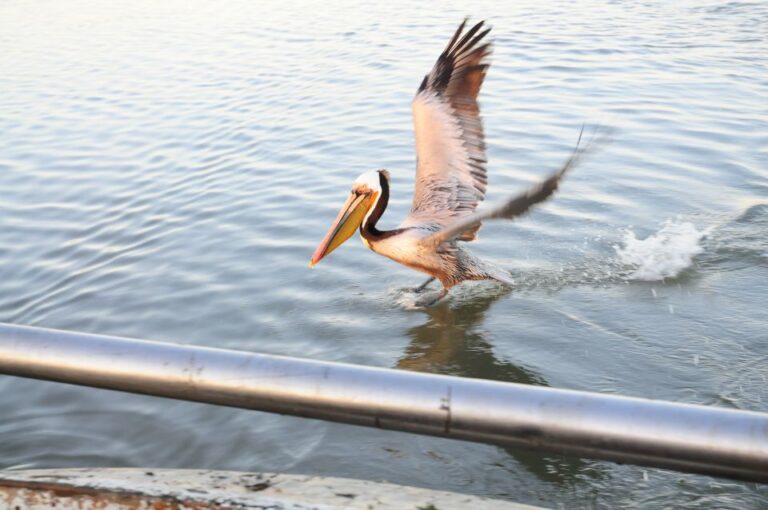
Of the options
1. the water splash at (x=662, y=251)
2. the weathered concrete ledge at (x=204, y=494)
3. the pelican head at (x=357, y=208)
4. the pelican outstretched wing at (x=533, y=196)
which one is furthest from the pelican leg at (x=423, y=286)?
Answer: the weathered concrete ledge at (x=204, y=494)

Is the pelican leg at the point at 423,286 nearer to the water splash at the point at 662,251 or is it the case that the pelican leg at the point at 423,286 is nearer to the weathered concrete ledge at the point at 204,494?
the water splash at the point at 662,251

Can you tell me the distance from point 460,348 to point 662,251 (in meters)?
1.45

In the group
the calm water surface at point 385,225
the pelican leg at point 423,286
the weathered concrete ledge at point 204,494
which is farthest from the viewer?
the pelican leg at point 423,286

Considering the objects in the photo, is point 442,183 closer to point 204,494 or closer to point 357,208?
point 357,208

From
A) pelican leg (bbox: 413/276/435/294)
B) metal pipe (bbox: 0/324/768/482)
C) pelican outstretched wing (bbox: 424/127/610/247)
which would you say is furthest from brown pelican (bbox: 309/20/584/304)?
metal pipe (bbox: 0/324/768/482)

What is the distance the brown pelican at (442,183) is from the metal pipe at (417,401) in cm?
363

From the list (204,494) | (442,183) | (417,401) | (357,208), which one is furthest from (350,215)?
(417,401)

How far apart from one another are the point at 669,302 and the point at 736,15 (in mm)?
7664

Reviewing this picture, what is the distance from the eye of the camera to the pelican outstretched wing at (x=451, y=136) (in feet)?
16.7

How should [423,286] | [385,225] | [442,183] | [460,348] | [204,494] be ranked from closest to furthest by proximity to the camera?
[204,494] < [460,348] < [442,183] < [423,286] < [385,225]

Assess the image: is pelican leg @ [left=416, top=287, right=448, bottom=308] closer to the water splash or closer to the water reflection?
the water reflection

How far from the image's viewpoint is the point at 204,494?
169cm

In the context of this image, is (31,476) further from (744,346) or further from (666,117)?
(666,117)

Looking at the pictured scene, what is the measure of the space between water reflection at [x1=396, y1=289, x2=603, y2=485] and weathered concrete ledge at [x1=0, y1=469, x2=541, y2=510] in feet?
7.64
